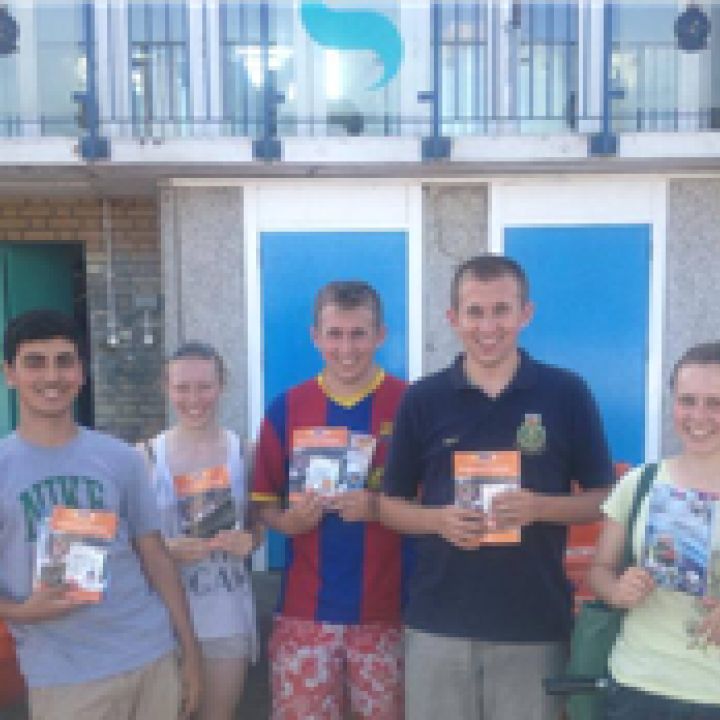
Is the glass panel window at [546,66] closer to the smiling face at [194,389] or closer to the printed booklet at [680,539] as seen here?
the smiling face at [194,389]

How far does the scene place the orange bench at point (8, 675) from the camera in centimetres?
349

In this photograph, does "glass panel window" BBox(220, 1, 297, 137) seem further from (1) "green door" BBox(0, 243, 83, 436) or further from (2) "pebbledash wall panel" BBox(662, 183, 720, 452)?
(2) "pebbledash wall panel" BBox(662, 183, 720, 452)

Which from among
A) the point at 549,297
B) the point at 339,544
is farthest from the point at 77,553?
the point at 549,297

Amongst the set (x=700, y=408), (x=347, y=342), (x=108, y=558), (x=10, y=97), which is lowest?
(x=108, y=558)

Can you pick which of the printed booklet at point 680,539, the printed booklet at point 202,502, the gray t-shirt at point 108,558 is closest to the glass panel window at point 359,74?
the printed booklet at point 202,502

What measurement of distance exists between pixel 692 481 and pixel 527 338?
3355mm

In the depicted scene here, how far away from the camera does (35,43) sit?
591cm

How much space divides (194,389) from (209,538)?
522 millimetres

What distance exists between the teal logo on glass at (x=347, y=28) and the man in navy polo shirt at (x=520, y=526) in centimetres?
338

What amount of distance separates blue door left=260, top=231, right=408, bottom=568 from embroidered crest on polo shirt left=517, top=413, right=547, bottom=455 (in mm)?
3064

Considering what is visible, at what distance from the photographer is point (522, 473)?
8.07 feet

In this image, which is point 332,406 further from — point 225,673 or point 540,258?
point 540,258

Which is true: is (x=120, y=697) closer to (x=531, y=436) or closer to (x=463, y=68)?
(x=531, y=436)

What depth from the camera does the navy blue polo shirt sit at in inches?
96.2
